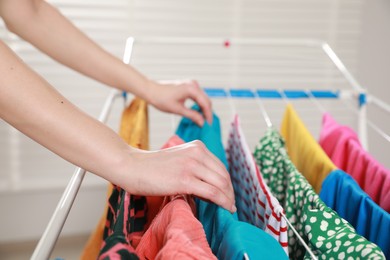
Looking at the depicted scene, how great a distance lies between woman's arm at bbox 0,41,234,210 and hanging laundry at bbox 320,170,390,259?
212 millimetres

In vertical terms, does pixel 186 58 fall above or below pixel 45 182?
above

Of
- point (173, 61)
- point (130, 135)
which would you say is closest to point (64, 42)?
point (130, 135)

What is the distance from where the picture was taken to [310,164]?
0.90 meters

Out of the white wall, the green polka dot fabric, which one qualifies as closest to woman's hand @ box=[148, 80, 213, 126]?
the green polka dot fabric

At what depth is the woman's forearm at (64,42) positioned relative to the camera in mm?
869

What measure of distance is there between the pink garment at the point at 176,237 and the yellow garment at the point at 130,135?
0.25 metres

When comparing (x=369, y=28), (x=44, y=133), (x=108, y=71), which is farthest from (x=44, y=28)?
(x=369, y=28)

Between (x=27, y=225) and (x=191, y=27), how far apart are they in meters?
1.14

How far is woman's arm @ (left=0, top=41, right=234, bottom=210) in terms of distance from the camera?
54 cm

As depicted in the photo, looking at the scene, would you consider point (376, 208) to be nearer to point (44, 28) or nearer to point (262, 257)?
point (262, 257)

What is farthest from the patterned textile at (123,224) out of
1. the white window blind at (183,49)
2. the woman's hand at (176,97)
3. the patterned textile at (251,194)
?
the white window blind at (183,49)

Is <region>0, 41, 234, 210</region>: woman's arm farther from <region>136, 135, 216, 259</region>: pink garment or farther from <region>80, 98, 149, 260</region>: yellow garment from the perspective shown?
<region>80, 98, 149, 260</region>: yellow garment

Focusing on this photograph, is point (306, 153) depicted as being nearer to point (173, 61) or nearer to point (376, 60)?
point (173, 61)

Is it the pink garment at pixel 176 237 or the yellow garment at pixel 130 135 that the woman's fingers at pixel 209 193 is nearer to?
the pink garment at pixel 176 237
